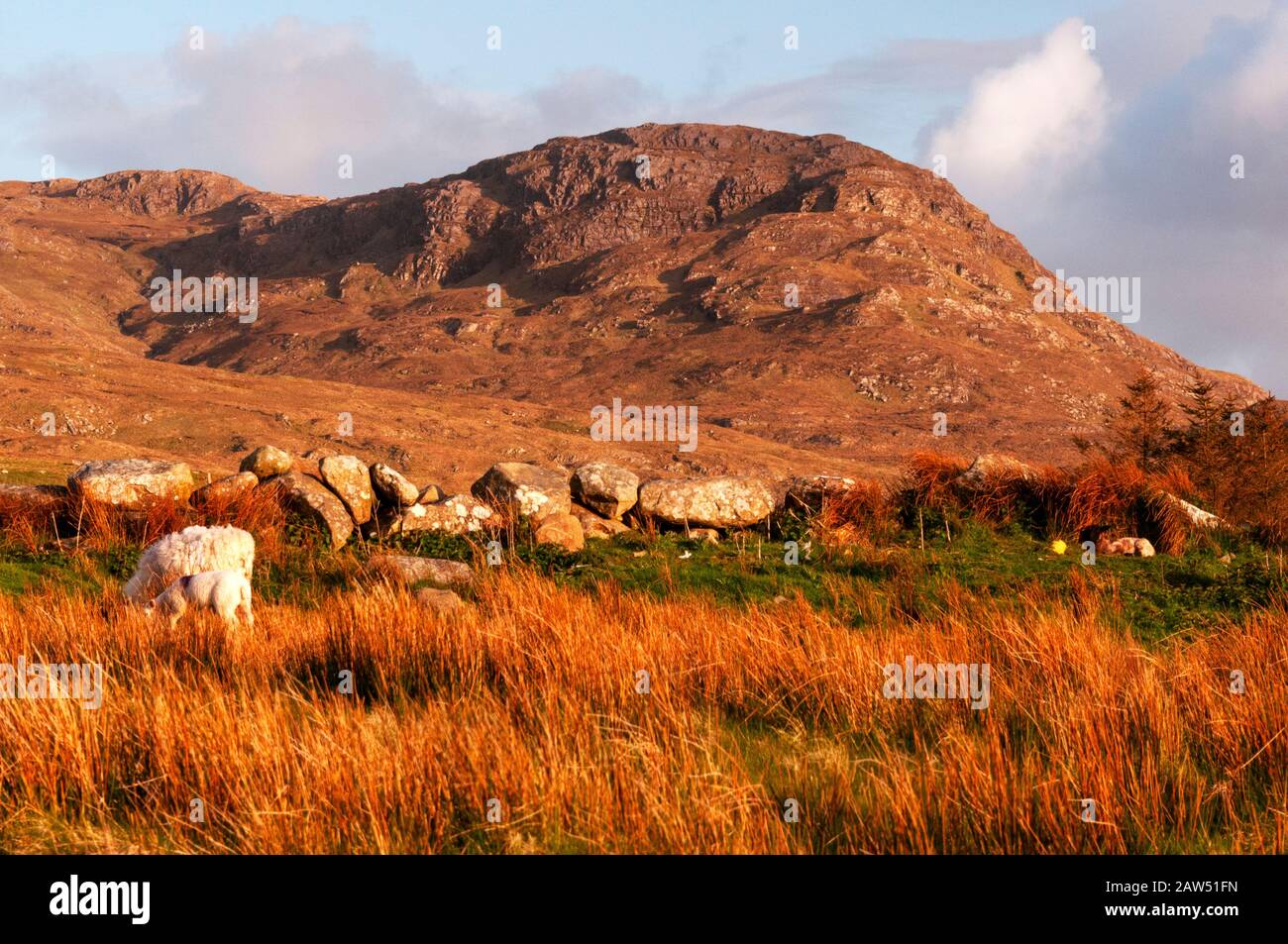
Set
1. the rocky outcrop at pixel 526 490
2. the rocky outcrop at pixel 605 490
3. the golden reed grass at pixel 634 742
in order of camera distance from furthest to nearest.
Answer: the rocky outcrop at pixel 605 490
the rocky outcrop at pixel 526 490
the golden reed grass at pixel 634 742

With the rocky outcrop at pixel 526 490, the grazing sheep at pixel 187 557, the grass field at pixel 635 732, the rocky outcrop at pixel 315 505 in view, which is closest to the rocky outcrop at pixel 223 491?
the rocky outcrop at pixel 315 505

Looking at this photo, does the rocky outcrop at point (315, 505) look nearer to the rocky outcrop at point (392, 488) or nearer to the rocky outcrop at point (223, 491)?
the rocky outcrop at point (223, 491)

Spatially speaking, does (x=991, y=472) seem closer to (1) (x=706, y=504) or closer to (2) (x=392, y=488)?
(1) (x=706, y=504)

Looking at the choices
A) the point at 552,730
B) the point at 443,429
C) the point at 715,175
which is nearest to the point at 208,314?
the point at 715,175

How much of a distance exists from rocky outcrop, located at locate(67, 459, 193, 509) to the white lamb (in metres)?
4.54

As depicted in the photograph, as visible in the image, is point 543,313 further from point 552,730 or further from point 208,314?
point 552,730

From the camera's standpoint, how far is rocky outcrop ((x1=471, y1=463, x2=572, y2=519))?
46.0ft

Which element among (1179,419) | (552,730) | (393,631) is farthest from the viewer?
(1179,419)

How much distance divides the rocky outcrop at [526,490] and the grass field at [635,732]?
144 inches

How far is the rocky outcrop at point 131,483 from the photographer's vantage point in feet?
43.7

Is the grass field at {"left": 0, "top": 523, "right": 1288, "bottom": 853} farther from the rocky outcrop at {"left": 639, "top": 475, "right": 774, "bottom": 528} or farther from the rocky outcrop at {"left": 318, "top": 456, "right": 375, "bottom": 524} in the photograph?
the rocky outcrop at {"left": 639, "top": 475, "right": 774, "bottom": 528}

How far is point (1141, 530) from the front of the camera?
14.4 m

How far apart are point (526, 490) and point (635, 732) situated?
8426mm

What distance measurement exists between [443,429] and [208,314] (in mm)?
124086
